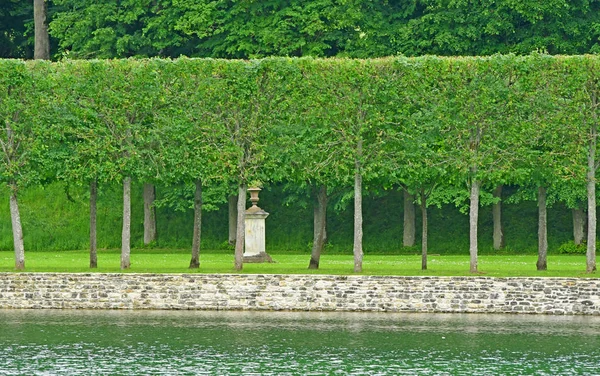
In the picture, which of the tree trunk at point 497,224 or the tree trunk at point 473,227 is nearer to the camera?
A: the tree trunk at point 473,227

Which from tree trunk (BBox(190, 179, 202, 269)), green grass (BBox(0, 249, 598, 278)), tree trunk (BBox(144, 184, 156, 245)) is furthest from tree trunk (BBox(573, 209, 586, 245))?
tree trunk (BBox(144, 184, 156, 245))

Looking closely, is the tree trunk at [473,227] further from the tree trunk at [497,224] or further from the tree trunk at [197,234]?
the tree trunk at [497,224]

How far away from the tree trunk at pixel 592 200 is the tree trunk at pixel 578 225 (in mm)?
12132

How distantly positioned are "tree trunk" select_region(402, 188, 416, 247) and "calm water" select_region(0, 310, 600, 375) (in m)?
17.9

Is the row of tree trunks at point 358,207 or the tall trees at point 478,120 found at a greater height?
the tall trees at point 478,120

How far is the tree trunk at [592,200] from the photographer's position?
4712 centimetres

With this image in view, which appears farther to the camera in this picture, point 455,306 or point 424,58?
point 424,58

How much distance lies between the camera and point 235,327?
40125 millimetres

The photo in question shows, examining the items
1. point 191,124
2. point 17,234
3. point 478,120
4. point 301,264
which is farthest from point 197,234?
point 478,120

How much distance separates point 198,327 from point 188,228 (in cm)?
2482

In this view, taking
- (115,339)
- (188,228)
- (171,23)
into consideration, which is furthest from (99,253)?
(115,339)

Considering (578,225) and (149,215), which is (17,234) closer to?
(149,215)

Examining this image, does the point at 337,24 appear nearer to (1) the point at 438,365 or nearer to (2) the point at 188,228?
(2) the point at 188,228

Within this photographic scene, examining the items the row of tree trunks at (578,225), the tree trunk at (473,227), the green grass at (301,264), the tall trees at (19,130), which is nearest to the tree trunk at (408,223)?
the green grass at (301,264)
